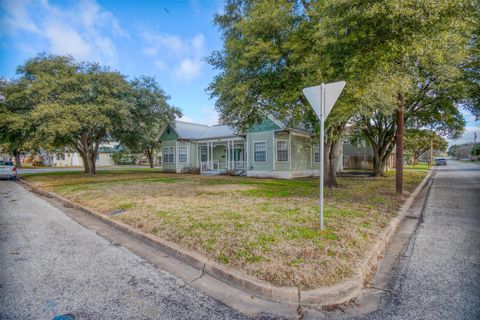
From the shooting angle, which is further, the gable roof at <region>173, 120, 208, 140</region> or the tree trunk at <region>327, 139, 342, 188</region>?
the gable roof at <region>173, 120, 208, 140</region>

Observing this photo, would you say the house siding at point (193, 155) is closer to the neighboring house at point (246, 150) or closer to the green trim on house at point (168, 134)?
the neighboring house at point (246, 150)

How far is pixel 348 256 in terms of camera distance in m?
3.65

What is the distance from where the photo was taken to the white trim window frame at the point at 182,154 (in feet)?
78.7

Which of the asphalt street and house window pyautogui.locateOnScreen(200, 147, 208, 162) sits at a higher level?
house window pyautogui.locateOnScreen(200, 147, 208, 162)

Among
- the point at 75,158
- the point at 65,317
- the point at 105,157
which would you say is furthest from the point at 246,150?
the point at 75,158

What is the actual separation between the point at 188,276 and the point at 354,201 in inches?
248

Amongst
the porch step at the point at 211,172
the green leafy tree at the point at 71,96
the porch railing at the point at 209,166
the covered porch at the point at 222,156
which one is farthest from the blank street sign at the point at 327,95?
the porch railing at the point at 209,166

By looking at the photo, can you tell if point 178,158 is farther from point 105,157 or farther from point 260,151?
point 105,157

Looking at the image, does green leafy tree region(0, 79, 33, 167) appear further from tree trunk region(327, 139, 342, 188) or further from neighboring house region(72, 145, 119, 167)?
neighboring house region(72, 145, 119, 167)

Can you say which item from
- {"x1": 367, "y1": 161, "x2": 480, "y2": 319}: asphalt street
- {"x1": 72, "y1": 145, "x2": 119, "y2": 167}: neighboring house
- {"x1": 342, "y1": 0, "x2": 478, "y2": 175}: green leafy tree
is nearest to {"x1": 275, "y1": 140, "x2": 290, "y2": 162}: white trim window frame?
{"x1": 342, "y1": 0, "x2": 478, "y2": 175}: green leafy tree

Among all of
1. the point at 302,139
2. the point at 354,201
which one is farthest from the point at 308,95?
the point at 302,139

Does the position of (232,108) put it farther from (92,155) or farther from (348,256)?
(92,155)

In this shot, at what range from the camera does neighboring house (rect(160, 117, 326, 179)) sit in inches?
704

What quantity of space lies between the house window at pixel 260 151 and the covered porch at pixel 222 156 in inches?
67.1
